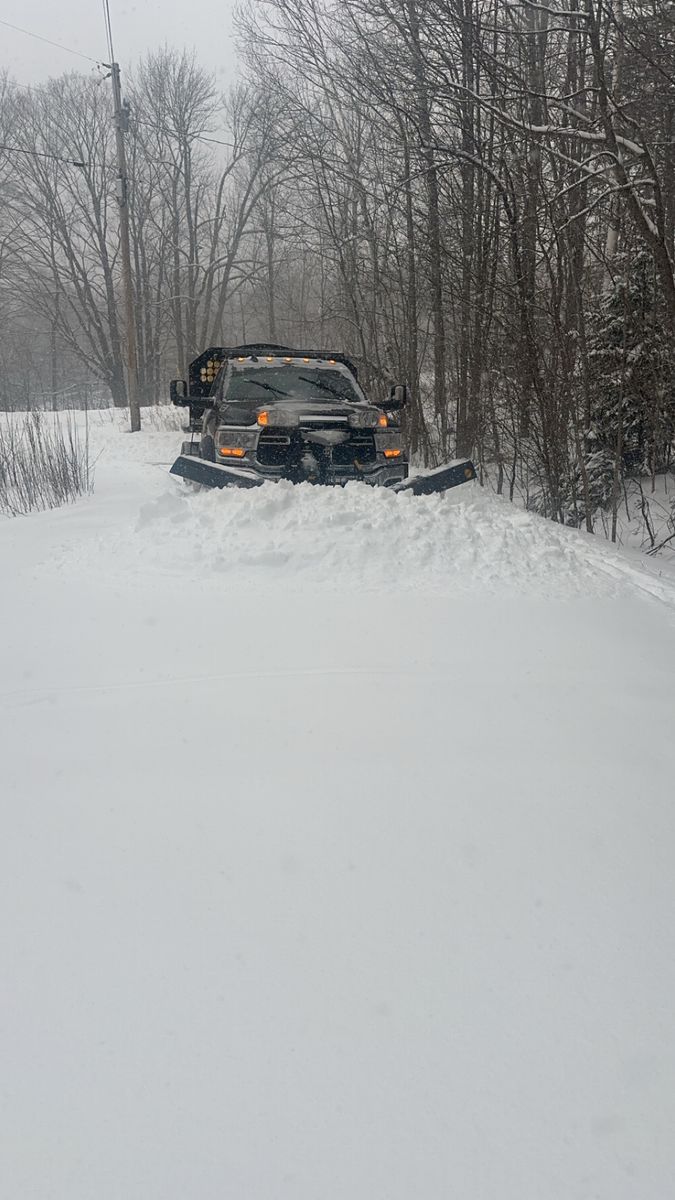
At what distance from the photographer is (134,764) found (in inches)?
118

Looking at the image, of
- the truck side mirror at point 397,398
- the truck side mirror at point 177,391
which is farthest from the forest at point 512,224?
the truck side mirror at point 177,391

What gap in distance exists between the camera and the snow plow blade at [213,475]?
21.2ft

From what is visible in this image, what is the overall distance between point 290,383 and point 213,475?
2.28 meters

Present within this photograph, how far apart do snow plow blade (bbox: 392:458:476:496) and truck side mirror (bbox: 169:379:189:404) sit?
367cm

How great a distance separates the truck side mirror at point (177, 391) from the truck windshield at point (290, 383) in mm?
1117

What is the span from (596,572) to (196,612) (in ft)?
9.31

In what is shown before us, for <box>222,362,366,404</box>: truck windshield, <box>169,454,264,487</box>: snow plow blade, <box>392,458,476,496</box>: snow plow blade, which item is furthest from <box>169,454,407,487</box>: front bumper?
<box>222,362,366,404</box>: truck windshield

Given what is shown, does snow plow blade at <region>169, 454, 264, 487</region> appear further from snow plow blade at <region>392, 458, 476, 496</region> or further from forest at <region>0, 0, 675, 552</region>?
forest at <region>0, 0, 675, 552</region>

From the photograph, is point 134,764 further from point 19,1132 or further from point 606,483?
point 606,483

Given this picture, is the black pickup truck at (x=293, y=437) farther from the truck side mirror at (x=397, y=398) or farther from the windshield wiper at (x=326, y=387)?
the truck side mirror at (x=397, y=398)

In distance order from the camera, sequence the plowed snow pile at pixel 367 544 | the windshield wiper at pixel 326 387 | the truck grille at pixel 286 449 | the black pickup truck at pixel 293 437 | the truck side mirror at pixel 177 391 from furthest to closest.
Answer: the truck side mirror at pixel 177 391 → the windshield wiper at pixel 326 387 → the truck grille at pixel 286 449 → the black pickup truck at pixel 293 437 → the plowed snow pile at pixel 367 544

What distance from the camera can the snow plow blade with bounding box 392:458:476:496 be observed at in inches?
263

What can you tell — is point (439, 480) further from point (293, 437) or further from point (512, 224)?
point (512, 224)

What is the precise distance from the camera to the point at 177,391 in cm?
932
